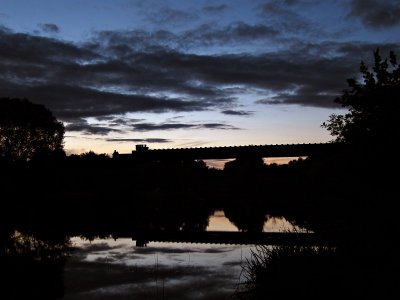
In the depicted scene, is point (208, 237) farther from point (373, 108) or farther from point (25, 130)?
point (25, 130)

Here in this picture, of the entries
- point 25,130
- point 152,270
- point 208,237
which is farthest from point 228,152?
point 152,270

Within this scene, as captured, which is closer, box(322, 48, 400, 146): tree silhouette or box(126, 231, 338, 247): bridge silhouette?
box(322, 48, 400, 146): tree silhouette

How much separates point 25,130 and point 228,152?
29.5m

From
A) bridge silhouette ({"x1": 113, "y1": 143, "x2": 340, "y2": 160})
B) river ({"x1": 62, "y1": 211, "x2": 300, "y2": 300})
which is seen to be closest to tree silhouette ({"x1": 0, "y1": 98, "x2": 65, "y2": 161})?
bridge silhouette ({"x1": 113, "y1": 143, "x2": 340, "y2": 160})

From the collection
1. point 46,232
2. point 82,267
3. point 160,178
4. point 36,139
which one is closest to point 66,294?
point 82,267

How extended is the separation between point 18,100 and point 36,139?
252 inches

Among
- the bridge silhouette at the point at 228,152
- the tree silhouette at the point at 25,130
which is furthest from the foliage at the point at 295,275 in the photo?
the tree silhouette at the point at 25,130

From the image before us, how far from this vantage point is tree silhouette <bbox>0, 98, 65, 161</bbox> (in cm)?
6545

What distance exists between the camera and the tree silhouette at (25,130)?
6545cm

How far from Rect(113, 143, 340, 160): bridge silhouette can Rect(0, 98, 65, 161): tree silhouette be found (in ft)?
36.6

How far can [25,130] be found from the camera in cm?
6694

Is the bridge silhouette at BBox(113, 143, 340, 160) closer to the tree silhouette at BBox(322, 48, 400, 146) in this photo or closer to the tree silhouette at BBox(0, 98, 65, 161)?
the tree silhouette at BBox(0, 98, 65, 161)

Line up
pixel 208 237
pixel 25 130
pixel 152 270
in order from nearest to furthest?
pixel 152 270 < pixel 208 237 < pixel 25 130

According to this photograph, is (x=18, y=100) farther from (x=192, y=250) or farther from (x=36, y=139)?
(x=192, y=250)
